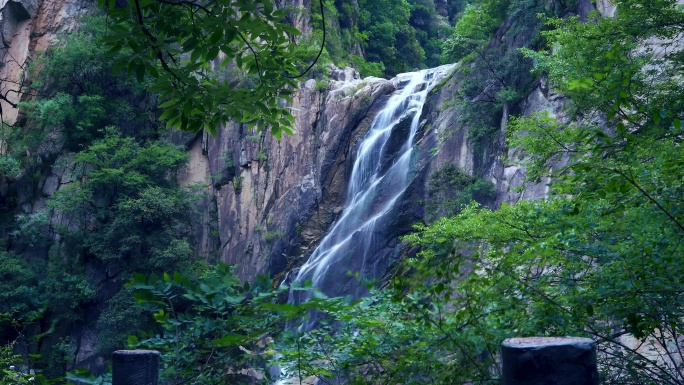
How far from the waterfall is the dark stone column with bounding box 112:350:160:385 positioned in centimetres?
1304

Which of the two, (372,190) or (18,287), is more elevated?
(372,190)

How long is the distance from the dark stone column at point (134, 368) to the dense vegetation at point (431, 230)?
489 millimetres

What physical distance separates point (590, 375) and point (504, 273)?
162cm

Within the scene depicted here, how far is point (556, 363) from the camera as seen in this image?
1.51 metres

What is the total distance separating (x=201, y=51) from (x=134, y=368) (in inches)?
75.0

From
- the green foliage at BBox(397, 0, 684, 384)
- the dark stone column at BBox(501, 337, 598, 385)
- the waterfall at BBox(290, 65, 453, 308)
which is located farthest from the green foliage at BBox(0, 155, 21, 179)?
the dark stone column at BBox(501, 337, 598, 385)

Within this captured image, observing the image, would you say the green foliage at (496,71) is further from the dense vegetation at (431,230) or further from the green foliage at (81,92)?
the green foliage at (81,92)

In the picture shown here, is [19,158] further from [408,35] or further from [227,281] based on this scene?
[227,281]

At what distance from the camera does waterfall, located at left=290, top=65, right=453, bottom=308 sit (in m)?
16.2

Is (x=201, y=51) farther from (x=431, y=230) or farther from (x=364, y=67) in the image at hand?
(x=364, y=67)

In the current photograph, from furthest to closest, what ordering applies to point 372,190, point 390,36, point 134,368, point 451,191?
point 390,36 → point 372,190 → point 451,191 → point 134,368

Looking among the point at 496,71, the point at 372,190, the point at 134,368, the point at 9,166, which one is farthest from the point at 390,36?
the point at 134,368

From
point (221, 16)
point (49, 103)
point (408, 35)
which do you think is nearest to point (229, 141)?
point (49, 103)

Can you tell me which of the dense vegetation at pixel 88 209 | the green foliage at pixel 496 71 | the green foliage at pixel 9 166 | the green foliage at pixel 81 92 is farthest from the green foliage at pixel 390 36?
the green foliage at pixel 9 166
